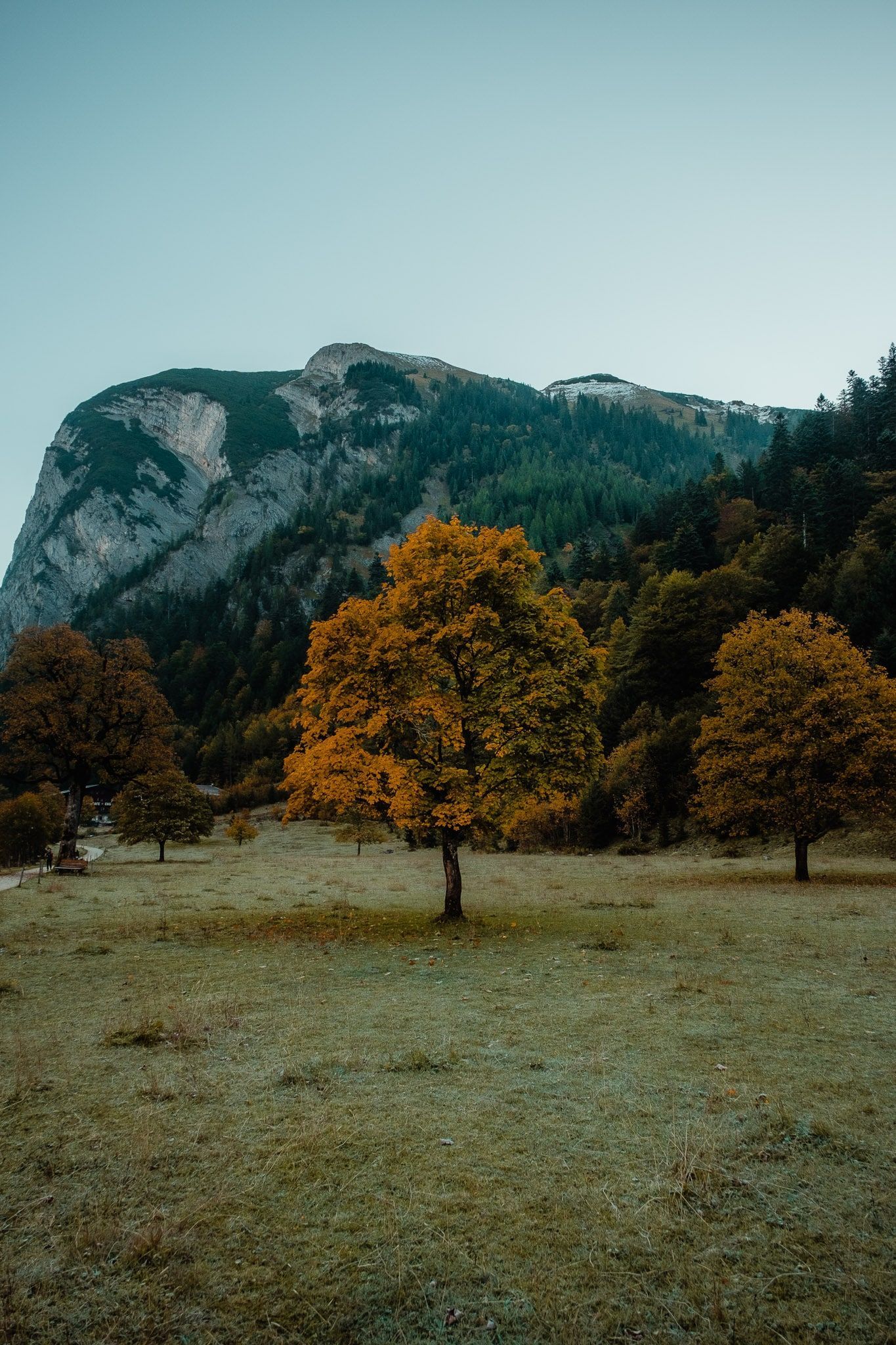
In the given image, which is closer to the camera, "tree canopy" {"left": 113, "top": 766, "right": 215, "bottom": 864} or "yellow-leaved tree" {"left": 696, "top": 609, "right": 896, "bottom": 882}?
"yellow-leaved tree" {"left": 696, "top": 609, "right": 896, "bottom": 882}

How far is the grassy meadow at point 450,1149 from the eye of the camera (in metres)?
3.86

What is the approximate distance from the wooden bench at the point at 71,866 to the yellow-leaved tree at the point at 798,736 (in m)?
35.1

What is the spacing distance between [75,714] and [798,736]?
3893 centimetres

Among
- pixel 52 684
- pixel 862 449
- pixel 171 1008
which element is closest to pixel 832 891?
pixel 171 1008

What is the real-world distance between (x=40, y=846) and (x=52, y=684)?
28328 mm

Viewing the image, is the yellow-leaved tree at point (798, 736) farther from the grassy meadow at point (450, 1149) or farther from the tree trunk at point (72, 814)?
the tree trunk at point (72, 814)

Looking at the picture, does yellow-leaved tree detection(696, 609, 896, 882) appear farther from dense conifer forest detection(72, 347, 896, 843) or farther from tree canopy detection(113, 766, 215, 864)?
tree canopy detection(113, 766, 215, 864)

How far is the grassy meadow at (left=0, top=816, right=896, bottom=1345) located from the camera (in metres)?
3.86

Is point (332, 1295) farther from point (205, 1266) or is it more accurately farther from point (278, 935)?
point (278, 935)

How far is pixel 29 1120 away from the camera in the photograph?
20.2 ft

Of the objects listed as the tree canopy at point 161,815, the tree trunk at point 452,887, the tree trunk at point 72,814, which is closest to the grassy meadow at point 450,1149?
the tree trunk at point 452,887

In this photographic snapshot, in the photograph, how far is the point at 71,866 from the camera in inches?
1449

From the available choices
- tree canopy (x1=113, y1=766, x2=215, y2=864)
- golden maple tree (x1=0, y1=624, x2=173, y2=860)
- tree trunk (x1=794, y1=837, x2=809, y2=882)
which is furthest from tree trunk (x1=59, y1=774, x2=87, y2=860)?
tree trunk (x1=794, y1=837, x2=809, y2=882)

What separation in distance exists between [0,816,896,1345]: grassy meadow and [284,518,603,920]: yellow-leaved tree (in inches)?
207
